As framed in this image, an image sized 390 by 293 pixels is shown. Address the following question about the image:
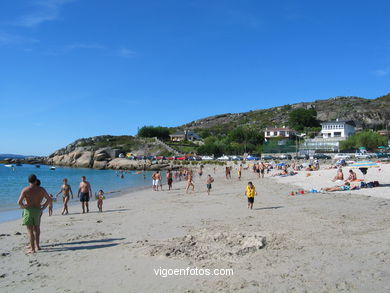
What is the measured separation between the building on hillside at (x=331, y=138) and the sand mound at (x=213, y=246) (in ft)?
211

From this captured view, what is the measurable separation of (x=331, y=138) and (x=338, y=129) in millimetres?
4590

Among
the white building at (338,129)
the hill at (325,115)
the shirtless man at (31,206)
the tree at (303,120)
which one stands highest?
the hill at (325,115)

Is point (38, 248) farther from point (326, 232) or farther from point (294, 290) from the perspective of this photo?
point (326, 232)

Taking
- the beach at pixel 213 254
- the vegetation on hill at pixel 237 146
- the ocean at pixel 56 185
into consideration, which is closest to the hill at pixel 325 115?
the vegetation on hill at pixel 237 146

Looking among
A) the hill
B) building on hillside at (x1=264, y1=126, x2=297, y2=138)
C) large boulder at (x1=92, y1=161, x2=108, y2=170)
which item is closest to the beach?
large boulder at (x1=92, y1=161, x2=108, y2=170)

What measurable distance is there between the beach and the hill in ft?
343

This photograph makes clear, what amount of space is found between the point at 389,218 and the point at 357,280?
17.1 feet

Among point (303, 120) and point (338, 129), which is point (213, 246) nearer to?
point (338, 129)

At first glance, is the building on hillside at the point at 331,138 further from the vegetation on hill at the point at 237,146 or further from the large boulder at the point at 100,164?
the large boulder at the point at 100,164

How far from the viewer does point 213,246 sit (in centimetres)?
658

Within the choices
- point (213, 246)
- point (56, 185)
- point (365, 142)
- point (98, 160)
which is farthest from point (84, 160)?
point (213, 246)

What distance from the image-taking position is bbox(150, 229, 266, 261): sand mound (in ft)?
20.3

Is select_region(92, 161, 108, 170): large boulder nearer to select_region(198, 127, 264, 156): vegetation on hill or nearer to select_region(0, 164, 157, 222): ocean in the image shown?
select_region(198, 127, 264, 156): vegetation on hill

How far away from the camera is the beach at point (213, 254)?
16.6 feet
